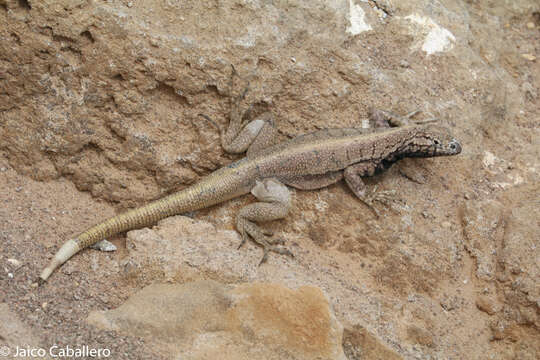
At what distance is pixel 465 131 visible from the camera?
4.95 metres

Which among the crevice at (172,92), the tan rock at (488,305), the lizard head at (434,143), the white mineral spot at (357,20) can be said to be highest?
the white mineral spot at (357,20)

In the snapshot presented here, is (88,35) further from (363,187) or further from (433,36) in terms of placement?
(433,36)

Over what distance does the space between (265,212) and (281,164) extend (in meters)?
0.47

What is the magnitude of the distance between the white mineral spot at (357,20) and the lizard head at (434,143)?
3.68 ft

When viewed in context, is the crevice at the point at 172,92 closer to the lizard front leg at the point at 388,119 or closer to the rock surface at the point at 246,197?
the rock surface at the point at 246,197

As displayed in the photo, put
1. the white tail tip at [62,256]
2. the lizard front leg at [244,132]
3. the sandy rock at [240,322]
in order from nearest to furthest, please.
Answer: the sandy rock at [240,322]
the white tail tip at [62,256]
the lizard front leg at [244,132]

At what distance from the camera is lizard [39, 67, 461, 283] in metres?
4.36

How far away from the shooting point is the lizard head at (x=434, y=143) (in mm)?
4586

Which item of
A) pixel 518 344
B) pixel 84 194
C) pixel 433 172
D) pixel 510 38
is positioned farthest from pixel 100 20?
pixel 510 38

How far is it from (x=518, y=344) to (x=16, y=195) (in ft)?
14.6

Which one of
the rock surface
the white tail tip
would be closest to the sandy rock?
the rock surface

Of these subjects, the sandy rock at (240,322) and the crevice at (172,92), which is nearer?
the sandy rock at (240,322)

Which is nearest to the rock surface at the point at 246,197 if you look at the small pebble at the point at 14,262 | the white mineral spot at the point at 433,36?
the small pebble at the point at 14,262

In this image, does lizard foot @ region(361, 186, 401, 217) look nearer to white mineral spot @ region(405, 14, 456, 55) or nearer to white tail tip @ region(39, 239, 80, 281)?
white mineral spot @ region(405, 14, 456, 55)
